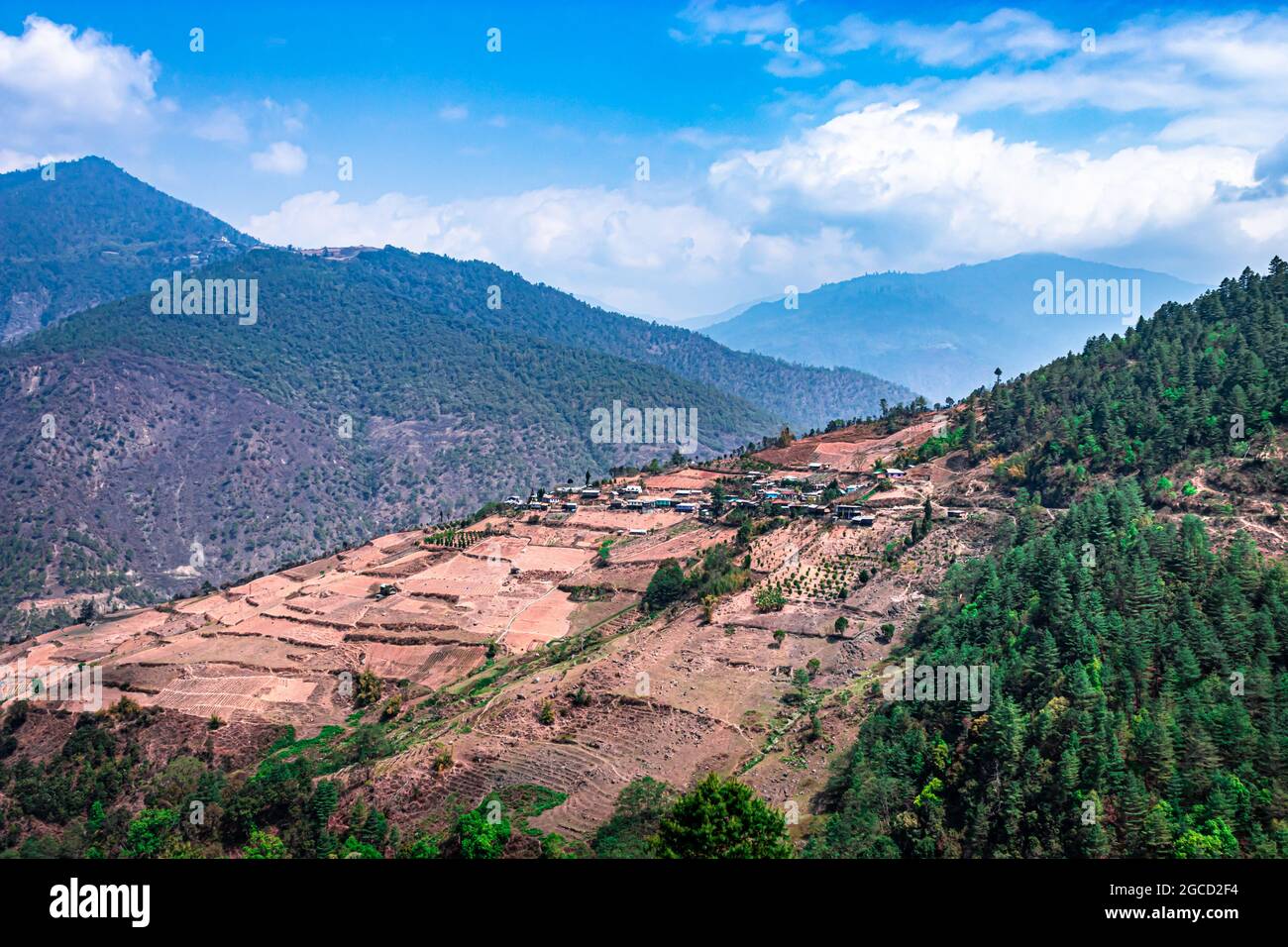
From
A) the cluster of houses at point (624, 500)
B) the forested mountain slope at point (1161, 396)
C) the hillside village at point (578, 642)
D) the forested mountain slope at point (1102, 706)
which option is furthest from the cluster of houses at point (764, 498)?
the forested mountain slope at point (1102, 706)

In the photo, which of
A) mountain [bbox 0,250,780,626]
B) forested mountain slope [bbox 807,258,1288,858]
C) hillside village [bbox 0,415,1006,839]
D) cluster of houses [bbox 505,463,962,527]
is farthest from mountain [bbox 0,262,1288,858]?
mountain [bbox 0,250,780,626]

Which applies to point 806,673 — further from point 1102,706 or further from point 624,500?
point 624,500

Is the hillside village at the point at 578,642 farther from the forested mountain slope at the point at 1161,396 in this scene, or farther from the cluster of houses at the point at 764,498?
the forested mountain slope at the point at 1161,396

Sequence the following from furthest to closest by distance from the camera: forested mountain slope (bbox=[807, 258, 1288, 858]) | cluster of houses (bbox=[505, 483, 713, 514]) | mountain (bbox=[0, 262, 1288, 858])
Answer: cluster of houses (bbox=[505, 483, 713, 514]) < mountain (bbox=[0, 262, 1288, 858]) < forested mountain slope (bbox=[807, 258, 1288, 858])

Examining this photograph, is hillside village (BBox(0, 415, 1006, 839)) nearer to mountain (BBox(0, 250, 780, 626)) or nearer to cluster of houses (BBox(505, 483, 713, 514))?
cluster of houses (BBox(505, 483, 713, 514))

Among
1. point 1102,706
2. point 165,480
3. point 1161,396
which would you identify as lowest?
point 1102,706

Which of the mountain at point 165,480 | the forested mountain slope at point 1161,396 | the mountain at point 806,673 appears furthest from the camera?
the mountain at point 165,480

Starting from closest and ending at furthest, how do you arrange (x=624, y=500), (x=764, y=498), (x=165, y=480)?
(x=764, y=498) < (x=624, y=500) < (x=165, y=480)

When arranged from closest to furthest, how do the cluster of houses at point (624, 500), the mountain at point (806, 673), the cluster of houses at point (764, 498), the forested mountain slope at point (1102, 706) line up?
1. the forested mountain slope at point (1102, 706)
2. the mountain at point (806, 673)
3. the cluster of houses at point (764, 498)
4. the cluster of houses at point (624, 500)

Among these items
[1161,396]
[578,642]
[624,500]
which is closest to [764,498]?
[624,500]

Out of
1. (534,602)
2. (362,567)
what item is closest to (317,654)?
(534,602)

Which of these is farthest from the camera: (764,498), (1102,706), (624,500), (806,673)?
(624,500)
